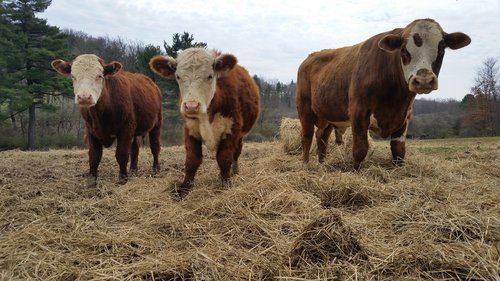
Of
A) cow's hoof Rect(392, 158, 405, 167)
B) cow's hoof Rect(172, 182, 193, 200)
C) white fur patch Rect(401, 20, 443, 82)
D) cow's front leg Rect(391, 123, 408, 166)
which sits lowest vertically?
cow's hoof Rect(172, 182, 193, 200)

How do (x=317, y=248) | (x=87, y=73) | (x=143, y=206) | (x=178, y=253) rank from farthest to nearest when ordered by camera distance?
1. (x=87, y=73)
2. (x=143, y=206)
3. (x=178, y=253)
4. (x=317, y=248)

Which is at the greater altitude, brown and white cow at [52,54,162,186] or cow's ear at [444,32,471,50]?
cow's ear at [444,32,471,50]

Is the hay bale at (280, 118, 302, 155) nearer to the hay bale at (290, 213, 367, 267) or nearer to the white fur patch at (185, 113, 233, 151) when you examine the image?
the white fur patch at (185, 113, 233, 151)

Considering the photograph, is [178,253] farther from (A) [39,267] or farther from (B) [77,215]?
(B) [77,215]

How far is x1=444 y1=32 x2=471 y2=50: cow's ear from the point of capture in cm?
503

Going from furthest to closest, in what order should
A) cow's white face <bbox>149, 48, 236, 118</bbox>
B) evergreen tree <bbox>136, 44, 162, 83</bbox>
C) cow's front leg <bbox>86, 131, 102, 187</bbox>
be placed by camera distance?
evergreen tree <bbox>136, 44, 162, 83</bbox>
cow's front leg <bbox>86, 131, 102, 187</bbox>
cow's white face <bbox>149, 48, 236, 118</bbox>

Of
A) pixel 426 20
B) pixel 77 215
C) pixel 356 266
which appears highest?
pixel 426 20

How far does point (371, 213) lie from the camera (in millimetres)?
3555

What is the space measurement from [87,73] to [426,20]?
474cm

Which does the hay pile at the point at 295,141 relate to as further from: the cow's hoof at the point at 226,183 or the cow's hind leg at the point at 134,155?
the cow's hoof at the point at 226,183

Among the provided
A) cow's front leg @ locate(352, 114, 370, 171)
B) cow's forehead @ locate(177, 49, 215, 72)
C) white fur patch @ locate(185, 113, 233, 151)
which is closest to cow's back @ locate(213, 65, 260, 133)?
white fur patch @ locate(185, 113, 233, 151)

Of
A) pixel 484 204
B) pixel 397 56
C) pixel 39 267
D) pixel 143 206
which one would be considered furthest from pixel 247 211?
pixel 397 56

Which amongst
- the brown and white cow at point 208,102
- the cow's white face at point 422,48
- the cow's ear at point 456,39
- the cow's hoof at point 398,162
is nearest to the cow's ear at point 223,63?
the brown and white cow at point 208,102

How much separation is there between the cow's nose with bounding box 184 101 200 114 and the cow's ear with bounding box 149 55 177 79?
879mm
